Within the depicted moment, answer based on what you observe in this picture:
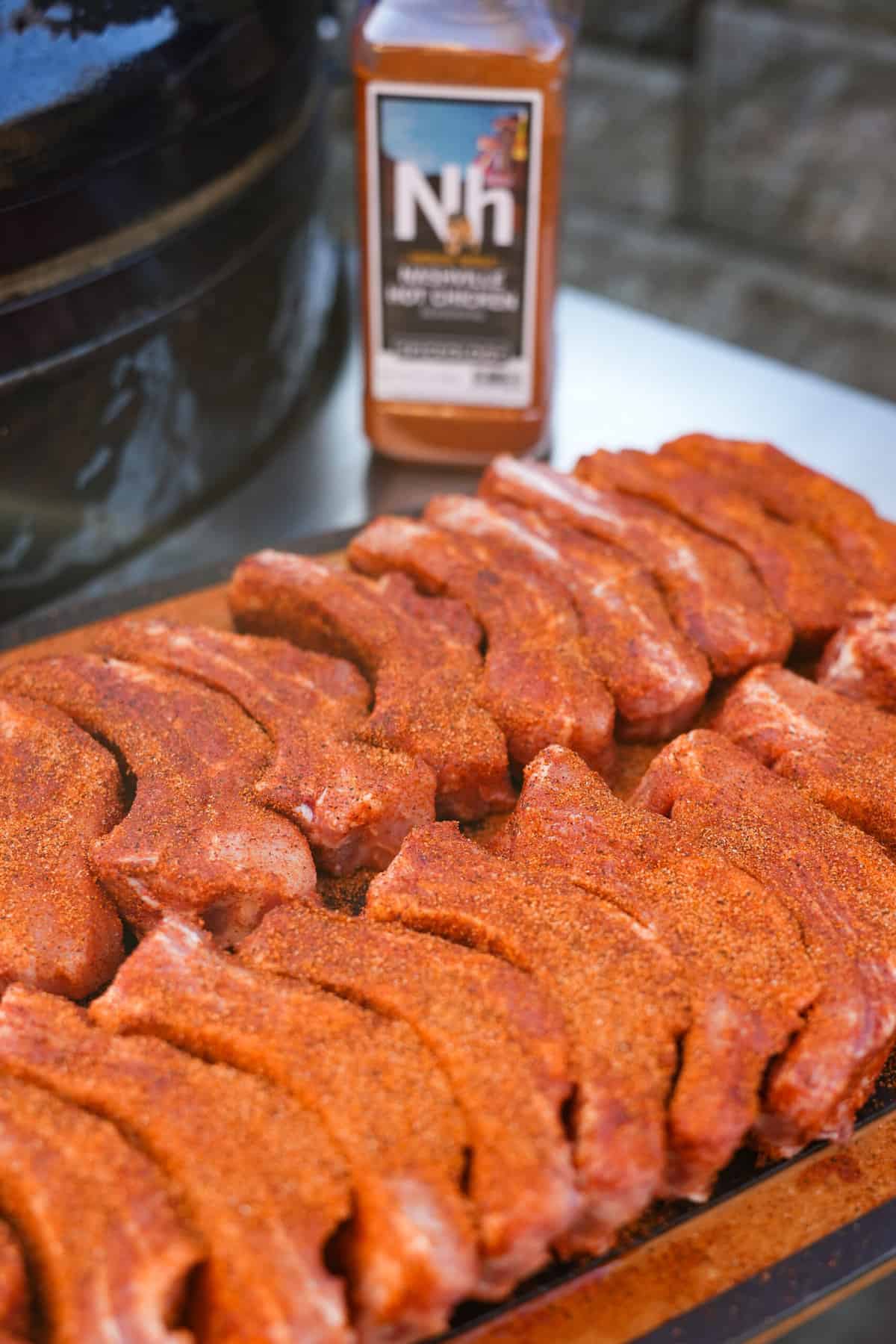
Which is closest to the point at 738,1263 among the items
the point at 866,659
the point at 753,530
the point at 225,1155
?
the point at 225,1155

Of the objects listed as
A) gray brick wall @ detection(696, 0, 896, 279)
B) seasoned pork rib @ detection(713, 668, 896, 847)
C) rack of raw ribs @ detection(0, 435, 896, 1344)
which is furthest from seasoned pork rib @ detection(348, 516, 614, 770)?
gray brick wall @ detection(696, 0, 896, 279)

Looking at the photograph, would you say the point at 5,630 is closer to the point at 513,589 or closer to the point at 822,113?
the point at 513,589

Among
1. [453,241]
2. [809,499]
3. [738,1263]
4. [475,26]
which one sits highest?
[475,26]

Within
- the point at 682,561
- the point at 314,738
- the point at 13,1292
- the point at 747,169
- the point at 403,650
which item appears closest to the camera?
the point at 13,1292

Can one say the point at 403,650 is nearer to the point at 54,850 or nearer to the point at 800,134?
the point at 54,850

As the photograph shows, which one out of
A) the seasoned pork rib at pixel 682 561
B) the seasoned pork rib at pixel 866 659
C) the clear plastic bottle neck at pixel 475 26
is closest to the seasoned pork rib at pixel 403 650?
the seasoned pork rib at pixel 682 561

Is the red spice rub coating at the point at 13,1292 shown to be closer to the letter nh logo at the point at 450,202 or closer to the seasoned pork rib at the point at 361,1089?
the seasoned pork rib at the point at 361,1089

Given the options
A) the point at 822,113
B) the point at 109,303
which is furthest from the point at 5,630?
the point at 822,113
